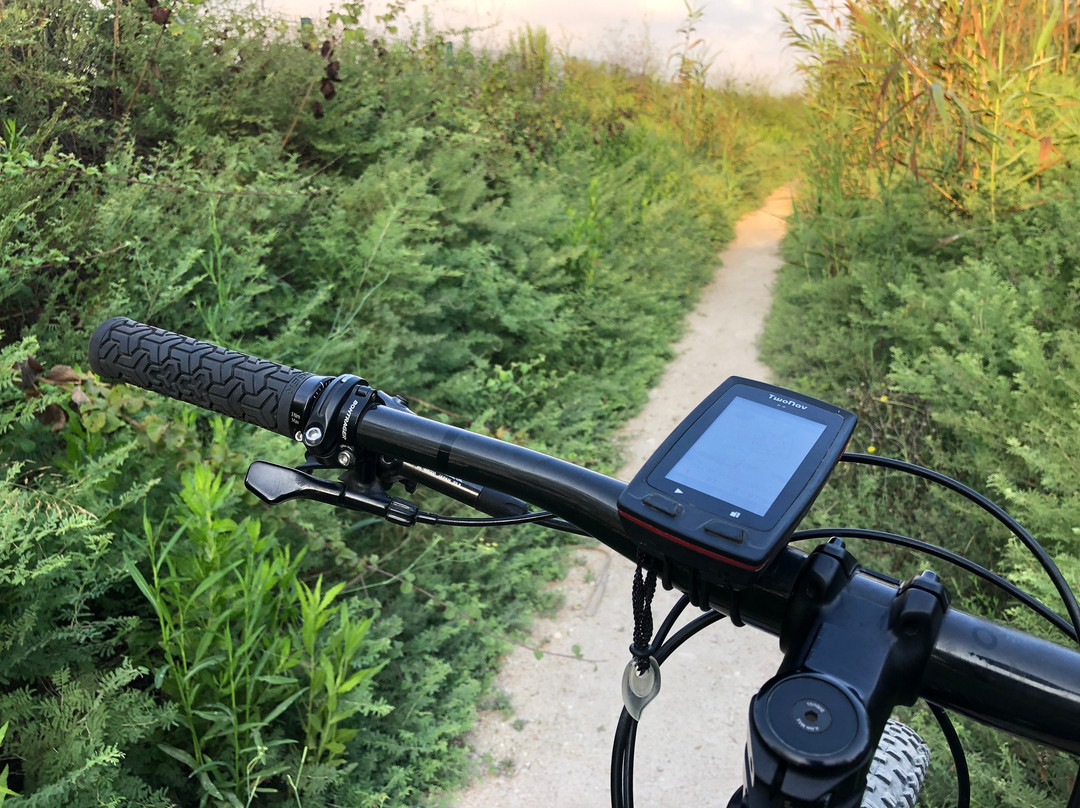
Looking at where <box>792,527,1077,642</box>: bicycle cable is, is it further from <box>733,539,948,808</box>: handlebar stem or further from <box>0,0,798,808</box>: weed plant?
<box>0,0,798,808</box>: weed plant

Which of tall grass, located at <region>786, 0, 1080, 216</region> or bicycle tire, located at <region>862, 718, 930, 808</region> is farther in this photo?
tall grass, located at <region>786, 0, 1080, 216</region>

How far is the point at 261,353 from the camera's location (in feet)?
10.5

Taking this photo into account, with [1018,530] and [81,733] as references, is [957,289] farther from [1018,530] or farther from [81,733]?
[81,733]

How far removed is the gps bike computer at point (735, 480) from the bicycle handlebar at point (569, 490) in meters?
0.06

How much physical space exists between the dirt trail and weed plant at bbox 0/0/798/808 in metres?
0.16

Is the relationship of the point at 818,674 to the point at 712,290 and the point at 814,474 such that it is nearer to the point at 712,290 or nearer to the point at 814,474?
the point at 814,474

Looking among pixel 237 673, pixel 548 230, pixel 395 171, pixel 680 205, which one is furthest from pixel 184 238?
pixel 680 205

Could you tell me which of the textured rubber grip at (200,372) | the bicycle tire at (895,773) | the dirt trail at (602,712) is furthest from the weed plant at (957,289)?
the textured rubber grip at (200,372)

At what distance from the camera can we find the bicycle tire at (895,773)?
86 cm

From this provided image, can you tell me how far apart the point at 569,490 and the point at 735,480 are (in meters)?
0.19

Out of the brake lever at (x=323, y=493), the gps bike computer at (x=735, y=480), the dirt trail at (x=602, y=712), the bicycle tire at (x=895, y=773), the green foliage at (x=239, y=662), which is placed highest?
the gps bike computer at (x=735, y=480)

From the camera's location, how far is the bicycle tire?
86cm

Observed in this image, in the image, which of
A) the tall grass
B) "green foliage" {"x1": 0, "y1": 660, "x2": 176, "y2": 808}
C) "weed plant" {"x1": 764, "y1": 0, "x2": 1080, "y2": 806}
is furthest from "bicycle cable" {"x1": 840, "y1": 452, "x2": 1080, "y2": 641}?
the tall grass

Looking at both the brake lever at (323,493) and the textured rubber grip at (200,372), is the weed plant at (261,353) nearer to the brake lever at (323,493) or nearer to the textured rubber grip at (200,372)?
the textured rubber grip at (200,372)
